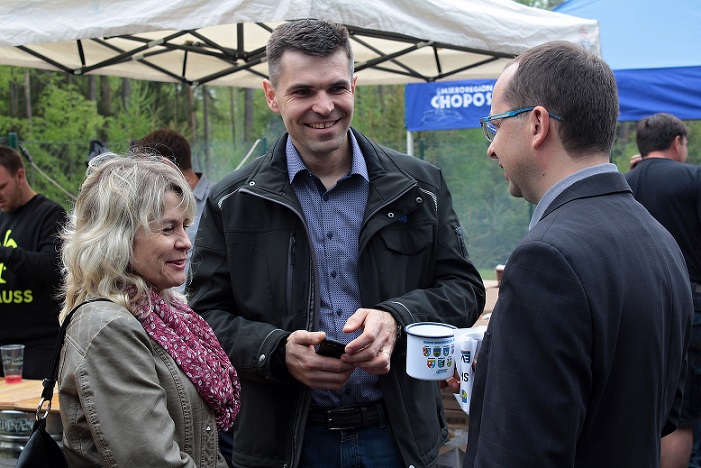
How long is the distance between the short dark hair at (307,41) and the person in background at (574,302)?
0.85 meters

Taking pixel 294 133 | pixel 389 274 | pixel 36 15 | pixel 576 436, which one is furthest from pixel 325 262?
pixel 36 15

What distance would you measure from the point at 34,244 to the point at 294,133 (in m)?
2.58

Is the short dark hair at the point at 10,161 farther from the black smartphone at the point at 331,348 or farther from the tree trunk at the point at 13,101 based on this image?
the tree trunk at the point at 13,101

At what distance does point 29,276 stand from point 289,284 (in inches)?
97.8

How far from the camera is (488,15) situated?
13.1ft

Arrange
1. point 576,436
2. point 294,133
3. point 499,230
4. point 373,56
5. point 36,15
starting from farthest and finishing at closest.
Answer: point 499,230 < point 373,56 < point 36,15 < point 294,133 < point 576,436

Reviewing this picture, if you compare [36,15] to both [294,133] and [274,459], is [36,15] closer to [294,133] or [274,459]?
[294,133]

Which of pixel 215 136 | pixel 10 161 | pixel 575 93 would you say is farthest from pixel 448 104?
pixel 215 136

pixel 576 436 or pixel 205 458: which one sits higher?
pixel 576 436

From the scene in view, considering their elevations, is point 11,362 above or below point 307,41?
below

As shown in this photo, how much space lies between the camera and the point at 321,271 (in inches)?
90.2

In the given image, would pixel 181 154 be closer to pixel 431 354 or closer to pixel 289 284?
pixel 289 284

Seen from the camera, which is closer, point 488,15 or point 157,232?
point 157,232

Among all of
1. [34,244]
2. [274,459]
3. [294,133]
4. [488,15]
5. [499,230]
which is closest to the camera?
[274,459]
